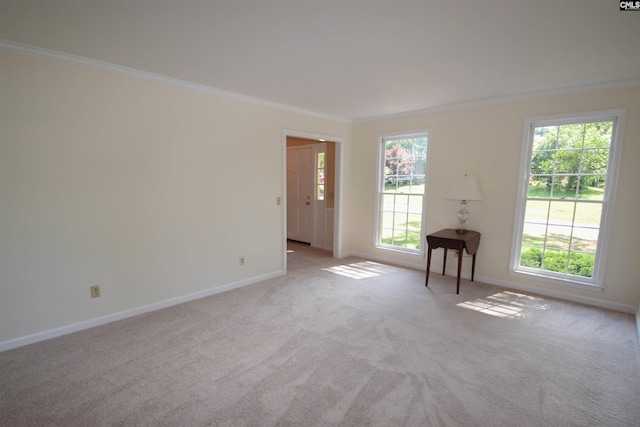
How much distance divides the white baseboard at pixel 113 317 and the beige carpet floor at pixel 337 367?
0.26 ft

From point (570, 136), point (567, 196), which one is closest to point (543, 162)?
point (570, 136)

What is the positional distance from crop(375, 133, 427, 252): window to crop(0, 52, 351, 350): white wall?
209 centimetres

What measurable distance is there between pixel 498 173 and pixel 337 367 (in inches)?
125

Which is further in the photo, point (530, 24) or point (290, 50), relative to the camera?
point (290, 50)

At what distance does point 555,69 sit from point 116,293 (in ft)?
15.3

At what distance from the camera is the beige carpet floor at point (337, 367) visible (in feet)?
5.86

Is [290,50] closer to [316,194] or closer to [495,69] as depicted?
[495,69]

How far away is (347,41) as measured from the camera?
7.10 feet

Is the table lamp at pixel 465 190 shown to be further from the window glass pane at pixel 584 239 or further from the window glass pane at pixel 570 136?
the window glass pane at pixel 584 239

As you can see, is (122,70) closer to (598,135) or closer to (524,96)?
(524,96)

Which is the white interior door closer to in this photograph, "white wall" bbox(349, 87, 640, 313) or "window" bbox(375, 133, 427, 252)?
"white wall" bbox(349, 87, 640, 313)

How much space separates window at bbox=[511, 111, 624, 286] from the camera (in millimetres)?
3213

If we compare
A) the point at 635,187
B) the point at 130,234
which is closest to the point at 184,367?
the point at 130,234

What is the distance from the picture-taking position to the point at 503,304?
3355 millimetres
